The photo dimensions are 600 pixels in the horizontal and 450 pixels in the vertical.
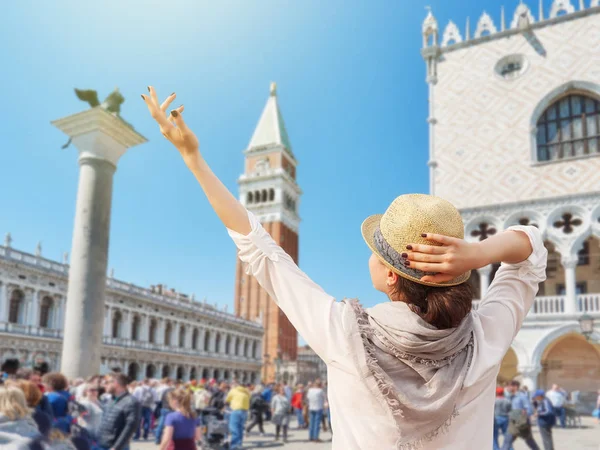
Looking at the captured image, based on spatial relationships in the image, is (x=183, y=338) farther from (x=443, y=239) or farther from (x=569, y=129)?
(x=443, y=239)

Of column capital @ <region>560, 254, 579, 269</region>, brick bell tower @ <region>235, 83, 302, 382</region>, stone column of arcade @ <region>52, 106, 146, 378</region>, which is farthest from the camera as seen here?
brick bell tower @ <region>235, 83, 302, 382</region>

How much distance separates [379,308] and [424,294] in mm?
104

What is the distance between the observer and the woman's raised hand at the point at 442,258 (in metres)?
1.16

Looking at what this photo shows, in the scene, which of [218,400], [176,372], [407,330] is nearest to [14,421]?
[407,330]

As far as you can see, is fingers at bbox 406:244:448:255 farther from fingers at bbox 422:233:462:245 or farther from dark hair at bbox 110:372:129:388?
dark hair at bbox 110:372:129:388

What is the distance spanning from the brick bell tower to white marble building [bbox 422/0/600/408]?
34.9 meters

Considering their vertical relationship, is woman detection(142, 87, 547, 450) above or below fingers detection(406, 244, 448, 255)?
below

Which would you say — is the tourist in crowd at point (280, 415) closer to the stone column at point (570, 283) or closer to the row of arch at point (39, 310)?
the stone column at point (570, 283)

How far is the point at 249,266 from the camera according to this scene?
1.39 m

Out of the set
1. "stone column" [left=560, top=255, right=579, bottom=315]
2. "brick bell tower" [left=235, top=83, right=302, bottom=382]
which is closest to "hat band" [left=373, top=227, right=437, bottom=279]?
"stone column" [left=560, top=255, right=579, bottom=315]

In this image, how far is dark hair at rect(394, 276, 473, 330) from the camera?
1215mm

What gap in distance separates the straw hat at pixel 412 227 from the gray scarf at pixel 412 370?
104 mm

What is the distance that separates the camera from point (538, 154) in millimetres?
18672

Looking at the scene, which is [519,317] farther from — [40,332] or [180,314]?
[180,314]
